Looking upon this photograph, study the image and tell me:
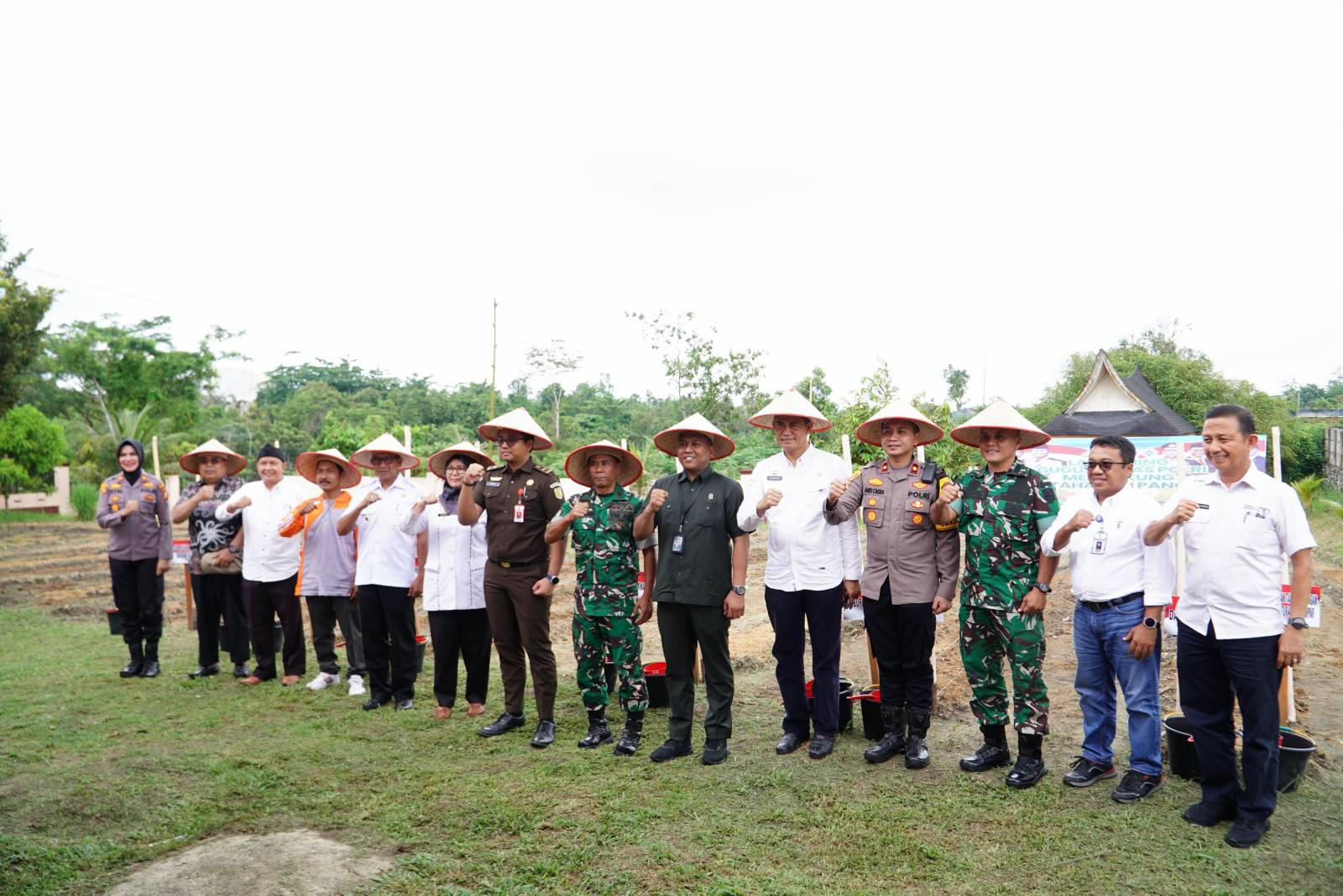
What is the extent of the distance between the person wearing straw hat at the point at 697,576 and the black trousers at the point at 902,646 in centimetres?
73

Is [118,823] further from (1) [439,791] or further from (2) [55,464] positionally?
(2) [55,464]

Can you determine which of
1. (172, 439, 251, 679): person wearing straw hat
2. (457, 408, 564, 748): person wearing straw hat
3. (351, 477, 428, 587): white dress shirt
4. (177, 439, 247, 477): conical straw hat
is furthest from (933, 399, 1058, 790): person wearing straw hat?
(177, 439, 247, 477): conical straw hat

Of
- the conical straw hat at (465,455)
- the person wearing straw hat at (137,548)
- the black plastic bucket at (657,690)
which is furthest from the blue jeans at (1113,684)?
the person wearing straw hat at (137,548)

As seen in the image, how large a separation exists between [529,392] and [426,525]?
30.8 metres

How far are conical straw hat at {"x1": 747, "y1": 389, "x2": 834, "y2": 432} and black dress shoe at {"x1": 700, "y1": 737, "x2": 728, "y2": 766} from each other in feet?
5.76

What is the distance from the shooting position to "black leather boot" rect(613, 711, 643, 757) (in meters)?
5.11

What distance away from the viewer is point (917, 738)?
4.78 metres

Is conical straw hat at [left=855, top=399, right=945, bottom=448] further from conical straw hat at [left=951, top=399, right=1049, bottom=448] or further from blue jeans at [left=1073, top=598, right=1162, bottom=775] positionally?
blue jeans at [left=1073, top=598, right=1162, bottom=775]

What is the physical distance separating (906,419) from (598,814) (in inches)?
98.1

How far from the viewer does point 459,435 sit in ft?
103

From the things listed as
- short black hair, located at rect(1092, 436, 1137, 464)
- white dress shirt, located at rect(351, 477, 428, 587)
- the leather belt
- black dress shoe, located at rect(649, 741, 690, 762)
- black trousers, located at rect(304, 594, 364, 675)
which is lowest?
black dress shoe, located at rect(649, 741, 690, 762)

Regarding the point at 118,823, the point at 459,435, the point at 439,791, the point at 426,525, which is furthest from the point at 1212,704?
the point at 459,435

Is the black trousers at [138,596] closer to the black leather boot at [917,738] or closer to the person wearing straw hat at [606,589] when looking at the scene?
the person wearing straw hat at [606,589]

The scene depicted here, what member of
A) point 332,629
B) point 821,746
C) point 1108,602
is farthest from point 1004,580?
point 332,629
